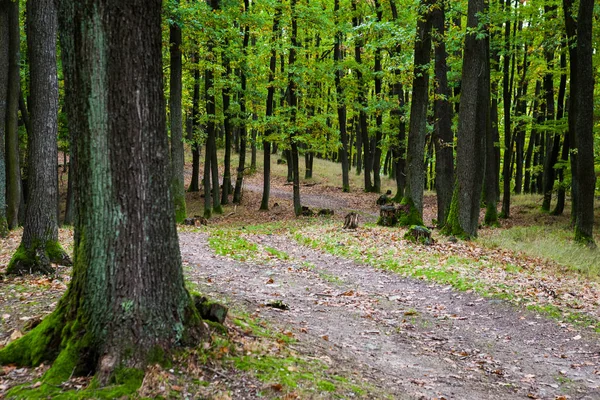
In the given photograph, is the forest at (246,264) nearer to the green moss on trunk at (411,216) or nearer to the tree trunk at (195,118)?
the green moss on trunk at (411,216)

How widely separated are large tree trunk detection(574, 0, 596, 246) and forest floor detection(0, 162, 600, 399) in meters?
3.46

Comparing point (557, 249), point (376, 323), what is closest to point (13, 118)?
point (376, 323)

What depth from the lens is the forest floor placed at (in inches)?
167

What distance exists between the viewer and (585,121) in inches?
527

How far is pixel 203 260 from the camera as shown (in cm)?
1062

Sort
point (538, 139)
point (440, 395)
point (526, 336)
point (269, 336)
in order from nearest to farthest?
point (440, 395) < point (269, 336) < point (526, 336) < point (538, 139)

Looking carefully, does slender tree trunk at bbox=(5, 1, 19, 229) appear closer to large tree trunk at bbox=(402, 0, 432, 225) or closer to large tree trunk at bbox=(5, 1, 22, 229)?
large tree trunk at bbox=(5, 1, 22, 229)

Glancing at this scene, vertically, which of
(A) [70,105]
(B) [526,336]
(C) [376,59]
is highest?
(C) [376,59]

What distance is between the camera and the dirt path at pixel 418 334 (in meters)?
5.24

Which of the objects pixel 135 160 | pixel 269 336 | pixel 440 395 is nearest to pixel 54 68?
pixel 135 160

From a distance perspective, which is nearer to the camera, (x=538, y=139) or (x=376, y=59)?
(x=376, y=59)

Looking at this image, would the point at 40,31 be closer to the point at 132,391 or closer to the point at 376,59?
the point at 132,391

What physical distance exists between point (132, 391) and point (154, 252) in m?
1.13

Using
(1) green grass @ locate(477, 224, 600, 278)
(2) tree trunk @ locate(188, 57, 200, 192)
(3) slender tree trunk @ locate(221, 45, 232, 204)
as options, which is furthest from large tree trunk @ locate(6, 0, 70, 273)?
(3) slender tree trunk @ locate(221, 45, 232, 204)
